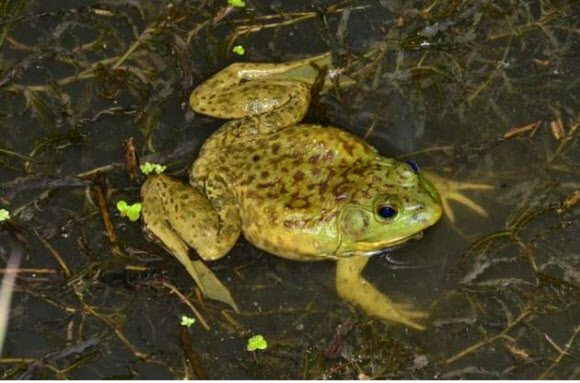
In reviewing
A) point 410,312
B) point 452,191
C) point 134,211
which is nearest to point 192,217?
point 134,211

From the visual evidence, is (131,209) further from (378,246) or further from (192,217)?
(378,246)

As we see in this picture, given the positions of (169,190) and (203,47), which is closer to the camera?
(169,190)

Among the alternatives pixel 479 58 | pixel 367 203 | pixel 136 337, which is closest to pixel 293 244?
pixel 367 203

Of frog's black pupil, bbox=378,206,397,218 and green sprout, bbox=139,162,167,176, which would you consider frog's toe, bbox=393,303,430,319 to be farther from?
green sprout, bbox=139,162,167,176

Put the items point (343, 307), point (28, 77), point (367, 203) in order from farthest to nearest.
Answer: point (28, 77)
point (343, 307)
point (367, 203)

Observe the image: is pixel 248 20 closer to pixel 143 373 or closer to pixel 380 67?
A: pixel 380 67

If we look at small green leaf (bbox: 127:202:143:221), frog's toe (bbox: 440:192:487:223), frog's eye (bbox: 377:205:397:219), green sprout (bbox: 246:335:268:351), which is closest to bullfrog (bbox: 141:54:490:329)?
frog's eye (bbox: 377:205:397:219)
